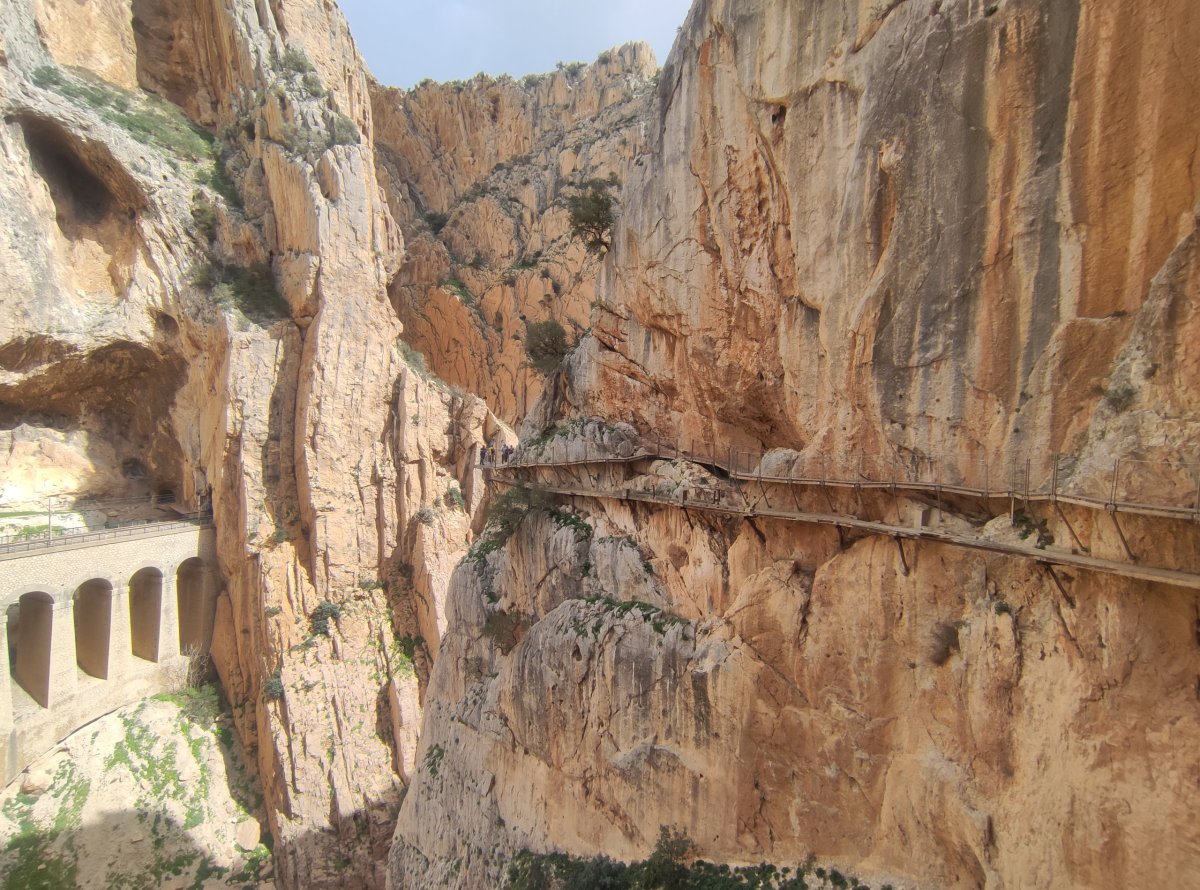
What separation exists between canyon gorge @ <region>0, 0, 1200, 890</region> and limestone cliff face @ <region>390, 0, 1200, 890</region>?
0.06 metres

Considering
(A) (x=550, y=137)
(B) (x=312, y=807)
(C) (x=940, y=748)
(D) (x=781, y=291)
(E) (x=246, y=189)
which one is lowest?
(B) (x=312, y=807)

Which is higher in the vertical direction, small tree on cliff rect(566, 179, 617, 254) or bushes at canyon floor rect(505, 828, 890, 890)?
small tree on cliff rect(566, 179, 617, 254)

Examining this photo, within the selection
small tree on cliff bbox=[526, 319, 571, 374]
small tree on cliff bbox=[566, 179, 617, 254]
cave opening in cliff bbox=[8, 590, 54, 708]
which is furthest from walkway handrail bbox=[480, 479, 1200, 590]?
cave opening in cliff bbox=[8, 590, 54, 708]

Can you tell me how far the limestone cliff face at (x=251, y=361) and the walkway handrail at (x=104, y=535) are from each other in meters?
1.57

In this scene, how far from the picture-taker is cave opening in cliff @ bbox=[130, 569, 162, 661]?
2427 cm

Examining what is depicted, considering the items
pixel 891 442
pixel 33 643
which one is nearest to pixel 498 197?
pixel 33 643

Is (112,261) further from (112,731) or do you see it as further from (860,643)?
(860,643)

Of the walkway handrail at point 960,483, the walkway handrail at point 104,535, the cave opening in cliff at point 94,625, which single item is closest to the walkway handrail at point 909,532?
the walkway handrail at point 960,483

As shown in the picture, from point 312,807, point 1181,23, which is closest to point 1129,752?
point 1181,23

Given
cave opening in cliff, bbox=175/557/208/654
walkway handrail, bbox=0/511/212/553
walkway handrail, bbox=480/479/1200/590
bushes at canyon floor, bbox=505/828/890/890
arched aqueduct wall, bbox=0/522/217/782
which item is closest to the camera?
walkway handrail, bbox=480/479/1200/590

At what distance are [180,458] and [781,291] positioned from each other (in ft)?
93.7

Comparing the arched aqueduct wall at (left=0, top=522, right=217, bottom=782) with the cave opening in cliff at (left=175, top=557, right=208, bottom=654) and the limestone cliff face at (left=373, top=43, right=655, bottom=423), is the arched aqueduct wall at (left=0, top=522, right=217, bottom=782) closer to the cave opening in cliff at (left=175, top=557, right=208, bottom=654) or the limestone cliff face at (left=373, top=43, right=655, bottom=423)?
the cave opening in cliff at (left=175, top=557, right=208, bottom=654)

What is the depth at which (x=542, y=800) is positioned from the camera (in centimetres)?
1357

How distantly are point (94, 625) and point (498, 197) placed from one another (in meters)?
31.5
